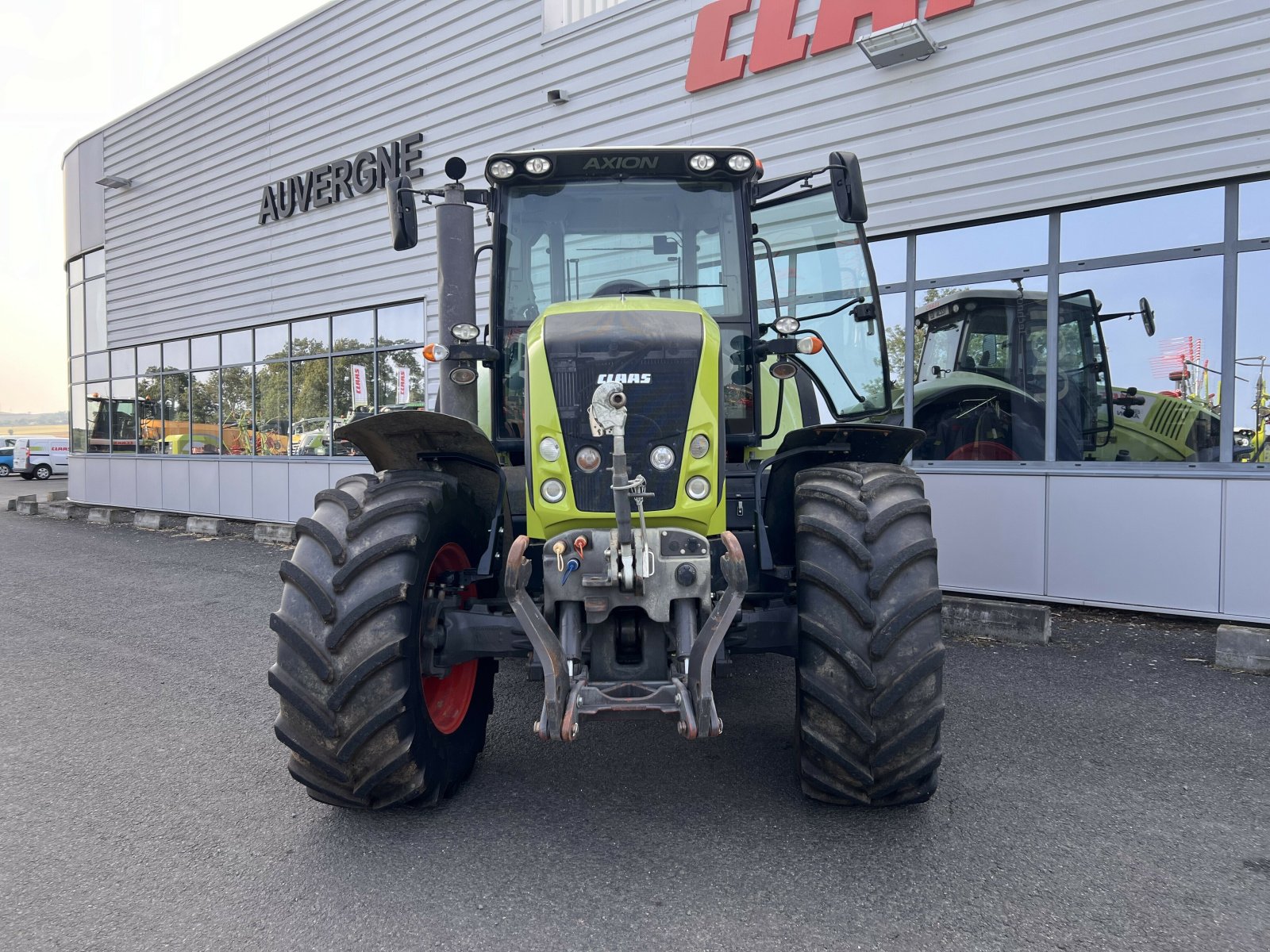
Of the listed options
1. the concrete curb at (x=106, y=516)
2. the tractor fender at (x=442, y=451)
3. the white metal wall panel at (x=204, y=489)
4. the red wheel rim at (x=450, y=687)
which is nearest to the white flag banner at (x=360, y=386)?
the white metal wall panel at (x=204, y=489)

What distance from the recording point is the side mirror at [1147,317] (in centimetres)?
637

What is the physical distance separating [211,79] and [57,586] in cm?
975

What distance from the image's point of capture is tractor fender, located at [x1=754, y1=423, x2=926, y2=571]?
3613mm

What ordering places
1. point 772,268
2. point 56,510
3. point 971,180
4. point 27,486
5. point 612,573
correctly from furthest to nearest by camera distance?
point 27,486, point 56,510, point 971,180, point 772,268, point 612,573

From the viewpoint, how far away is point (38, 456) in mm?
32281

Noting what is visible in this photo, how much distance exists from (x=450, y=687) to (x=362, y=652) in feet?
2.50

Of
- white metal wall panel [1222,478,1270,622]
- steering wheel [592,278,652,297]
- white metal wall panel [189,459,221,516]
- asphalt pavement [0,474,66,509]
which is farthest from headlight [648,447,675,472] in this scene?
asphalt pavement [0,474,66,509]

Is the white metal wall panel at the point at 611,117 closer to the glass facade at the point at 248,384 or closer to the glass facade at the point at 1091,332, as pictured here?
the glass facade at the point at 1091,332

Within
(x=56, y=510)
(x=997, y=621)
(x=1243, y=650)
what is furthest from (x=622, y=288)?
(x=56, y=510)

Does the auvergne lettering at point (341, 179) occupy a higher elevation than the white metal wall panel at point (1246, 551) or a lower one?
higher

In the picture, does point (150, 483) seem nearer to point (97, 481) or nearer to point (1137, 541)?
point (97, 481)

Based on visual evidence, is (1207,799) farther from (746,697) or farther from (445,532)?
(445,532)

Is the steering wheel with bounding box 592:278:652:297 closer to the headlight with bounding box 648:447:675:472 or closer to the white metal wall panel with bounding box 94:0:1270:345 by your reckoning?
the headlight with bounding box 648:447:675:472

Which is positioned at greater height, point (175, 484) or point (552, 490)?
point (552, 490)
